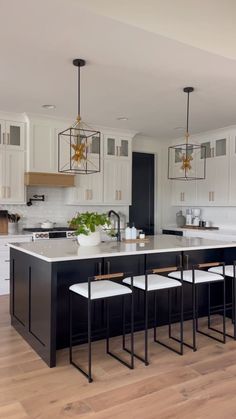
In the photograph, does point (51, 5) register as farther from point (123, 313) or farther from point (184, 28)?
point (123, 313)

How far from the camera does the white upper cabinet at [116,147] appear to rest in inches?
246

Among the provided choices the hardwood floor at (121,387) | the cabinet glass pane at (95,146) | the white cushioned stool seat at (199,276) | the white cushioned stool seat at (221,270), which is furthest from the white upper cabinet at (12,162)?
the white cushioned stool seat at (221,270)

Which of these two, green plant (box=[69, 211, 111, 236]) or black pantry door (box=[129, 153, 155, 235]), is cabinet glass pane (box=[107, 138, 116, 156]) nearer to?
black pantry door (box=[129, 153, 155, 235])

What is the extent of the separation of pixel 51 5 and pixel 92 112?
9.39 feet

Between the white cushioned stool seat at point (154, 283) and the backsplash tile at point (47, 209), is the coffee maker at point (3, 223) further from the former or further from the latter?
the white cushioned stool seat at point (154, 283)

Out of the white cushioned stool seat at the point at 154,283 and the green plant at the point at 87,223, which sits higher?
the green plant at the point at 87,223

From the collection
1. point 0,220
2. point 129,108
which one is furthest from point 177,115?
point 0,220

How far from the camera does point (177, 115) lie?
5.32 metres

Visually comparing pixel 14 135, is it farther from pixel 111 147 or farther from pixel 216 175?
pixel 216 175

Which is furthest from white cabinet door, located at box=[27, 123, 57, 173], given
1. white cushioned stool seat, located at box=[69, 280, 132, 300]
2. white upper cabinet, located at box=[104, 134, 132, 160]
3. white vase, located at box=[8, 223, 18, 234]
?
white cushioned stool seat, located at box=[69, 280, 132, 300]

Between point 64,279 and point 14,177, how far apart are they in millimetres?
2774

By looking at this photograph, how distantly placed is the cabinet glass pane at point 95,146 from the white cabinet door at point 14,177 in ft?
3.98

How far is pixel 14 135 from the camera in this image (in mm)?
5410

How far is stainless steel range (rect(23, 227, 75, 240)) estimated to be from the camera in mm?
5320
